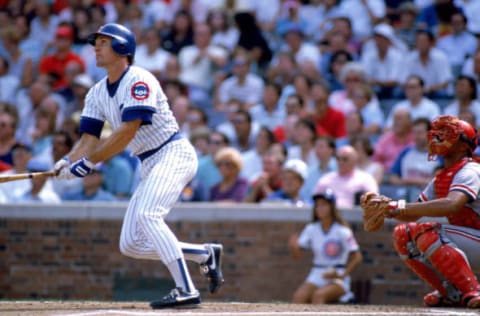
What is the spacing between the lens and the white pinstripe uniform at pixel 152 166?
7.14 metres

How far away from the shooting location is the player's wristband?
7.19m

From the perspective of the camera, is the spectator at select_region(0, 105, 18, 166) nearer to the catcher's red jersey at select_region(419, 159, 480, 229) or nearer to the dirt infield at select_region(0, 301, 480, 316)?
the dirt infield at select_region(0, 301, 480, 316)

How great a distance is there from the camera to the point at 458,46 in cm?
1344

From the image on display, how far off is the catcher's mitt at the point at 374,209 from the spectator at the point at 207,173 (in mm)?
5002

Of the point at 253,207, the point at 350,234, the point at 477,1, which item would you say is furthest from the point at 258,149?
the point at 477,1

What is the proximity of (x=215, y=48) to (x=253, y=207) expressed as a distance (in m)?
3.80

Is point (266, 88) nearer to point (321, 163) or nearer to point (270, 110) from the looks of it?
point (270, 110)

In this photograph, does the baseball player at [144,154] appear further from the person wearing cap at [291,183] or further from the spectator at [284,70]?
the spectator at [284,70]

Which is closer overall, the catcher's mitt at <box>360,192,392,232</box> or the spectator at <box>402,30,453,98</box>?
the catcher's mitt at <box>360,192,392,232</box>

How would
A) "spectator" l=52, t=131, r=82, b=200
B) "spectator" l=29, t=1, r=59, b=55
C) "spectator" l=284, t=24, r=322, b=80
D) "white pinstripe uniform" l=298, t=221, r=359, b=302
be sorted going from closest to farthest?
"white pinstripe uniform" l=298, t=221, r=359, b=302
"spectator" l=52, t=131, r=82, b=200
"spectator" l=284, t=24, r=322, b=80
"spectator" l=29, t=1, r=59, b=55

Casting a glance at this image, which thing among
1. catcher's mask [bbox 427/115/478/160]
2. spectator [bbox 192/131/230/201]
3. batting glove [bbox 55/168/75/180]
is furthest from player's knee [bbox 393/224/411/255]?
spectator [bbox 192/131/230/201]

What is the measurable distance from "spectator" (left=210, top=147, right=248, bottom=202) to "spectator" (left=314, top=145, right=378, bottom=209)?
3.00 ft

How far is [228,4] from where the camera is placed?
15.8 metres

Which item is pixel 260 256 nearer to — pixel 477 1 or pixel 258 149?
pixel 258 149
